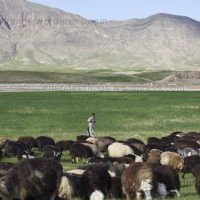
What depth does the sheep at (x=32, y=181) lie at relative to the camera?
1540 cm

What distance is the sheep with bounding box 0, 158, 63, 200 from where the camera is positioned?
15.4m

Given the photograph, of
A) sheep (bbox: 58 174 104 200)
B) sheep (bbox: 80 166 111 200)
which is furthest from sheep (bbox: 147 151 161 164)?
sheep (bbox: 58 174 104 200)

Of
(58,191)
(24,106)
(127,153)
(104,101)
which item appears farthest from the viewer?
(104,101)

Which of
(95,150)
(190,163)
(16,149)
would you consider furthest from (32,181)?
(16,149)

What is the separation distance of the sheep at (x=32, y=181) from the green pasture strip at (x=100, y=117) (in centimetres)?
2286

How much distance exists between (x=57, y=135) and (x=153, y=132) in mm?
7647

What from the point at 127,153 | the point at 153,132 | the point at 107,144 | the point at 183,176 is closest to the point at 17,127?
the point at 153,132

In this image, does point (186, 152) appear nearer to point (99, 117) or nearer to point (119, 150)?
point (119, 150)

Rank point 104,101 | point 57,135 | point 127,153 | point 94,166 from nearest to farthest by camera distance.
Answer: point 94,166
point 127,153
point 57,135
point 104,101

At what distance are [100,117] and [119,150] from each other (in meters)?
23.3

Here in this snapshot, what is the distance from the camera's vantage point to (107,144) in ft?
103

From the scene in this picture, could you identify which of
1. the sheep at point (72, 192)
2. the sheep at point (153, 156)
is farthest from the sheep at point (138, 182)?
the sheep at point (153, 156)

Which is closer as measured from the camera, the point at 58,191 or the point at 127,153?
the point at 58,191

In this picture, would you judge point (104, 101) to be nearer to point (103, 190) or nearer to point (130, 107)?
point (130, 107)
